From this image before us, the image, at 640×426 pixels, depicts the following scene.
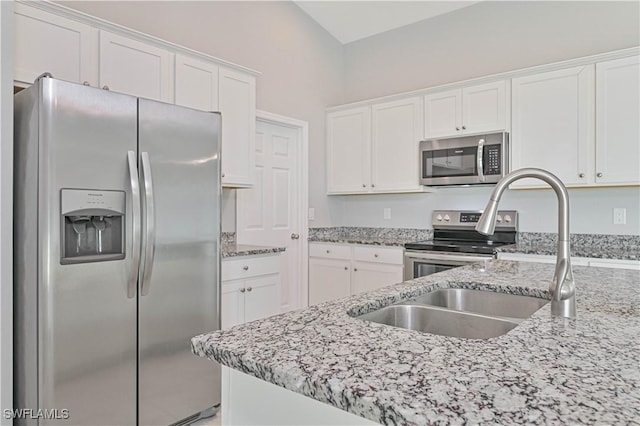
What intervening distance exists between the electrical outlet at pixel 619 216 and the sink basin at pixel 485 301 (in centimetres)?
242

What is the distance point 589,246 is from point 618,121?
3.21ft

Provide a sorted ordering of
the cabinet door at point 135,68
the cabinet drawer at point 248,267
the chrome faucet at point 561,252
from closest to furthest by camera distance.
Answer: the chrome faucet at point 561,252 → the cabinet door at point 135,68 → the cabinet drawer at point 248,267

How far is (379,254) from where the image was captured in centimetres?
381

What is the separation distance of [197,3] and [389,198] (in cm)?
261

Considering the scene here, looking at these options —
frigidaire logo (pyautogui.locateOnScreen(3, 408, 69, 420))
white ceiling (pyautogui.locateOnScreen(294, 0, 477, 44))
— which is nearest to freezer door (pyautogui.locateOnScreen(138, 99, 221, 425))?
frigidaire logo (pyautogui.locateOnScreen(3, 408, 69, 420))

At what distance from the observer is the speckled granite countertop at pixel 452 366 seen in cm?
54

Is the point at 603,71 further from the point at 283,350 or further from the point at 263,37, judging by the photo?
the point at 283,350

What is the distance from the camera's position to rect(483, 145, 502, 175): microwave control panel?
3.41 meters

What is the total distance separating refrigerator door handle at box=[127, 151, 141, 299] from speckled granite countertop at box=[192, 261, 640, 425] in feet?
4.02

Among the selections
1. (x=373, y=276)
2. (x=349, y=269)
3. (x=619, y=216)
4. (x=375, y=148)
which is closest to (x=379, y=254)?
(x=373, y=276)

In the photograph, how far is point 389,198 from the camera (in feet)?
14.7

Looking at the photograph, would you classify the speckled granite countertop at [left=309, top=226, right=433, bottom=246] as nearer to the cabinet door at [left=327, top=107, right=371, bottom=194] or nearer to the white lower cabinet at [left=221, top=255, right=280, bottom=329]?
the cabinet door at [left=327, top=107, right=371, bottom=194]

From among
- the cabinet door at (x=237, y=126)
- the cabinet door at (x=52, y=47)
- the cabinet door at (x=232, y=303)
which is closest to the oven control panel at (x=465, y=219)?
the cabinet door at (x=237, y=126)

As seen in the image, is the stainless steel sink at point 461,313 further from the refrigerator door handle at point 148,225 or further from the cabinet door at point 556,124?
the cabinet door at point 556,124
